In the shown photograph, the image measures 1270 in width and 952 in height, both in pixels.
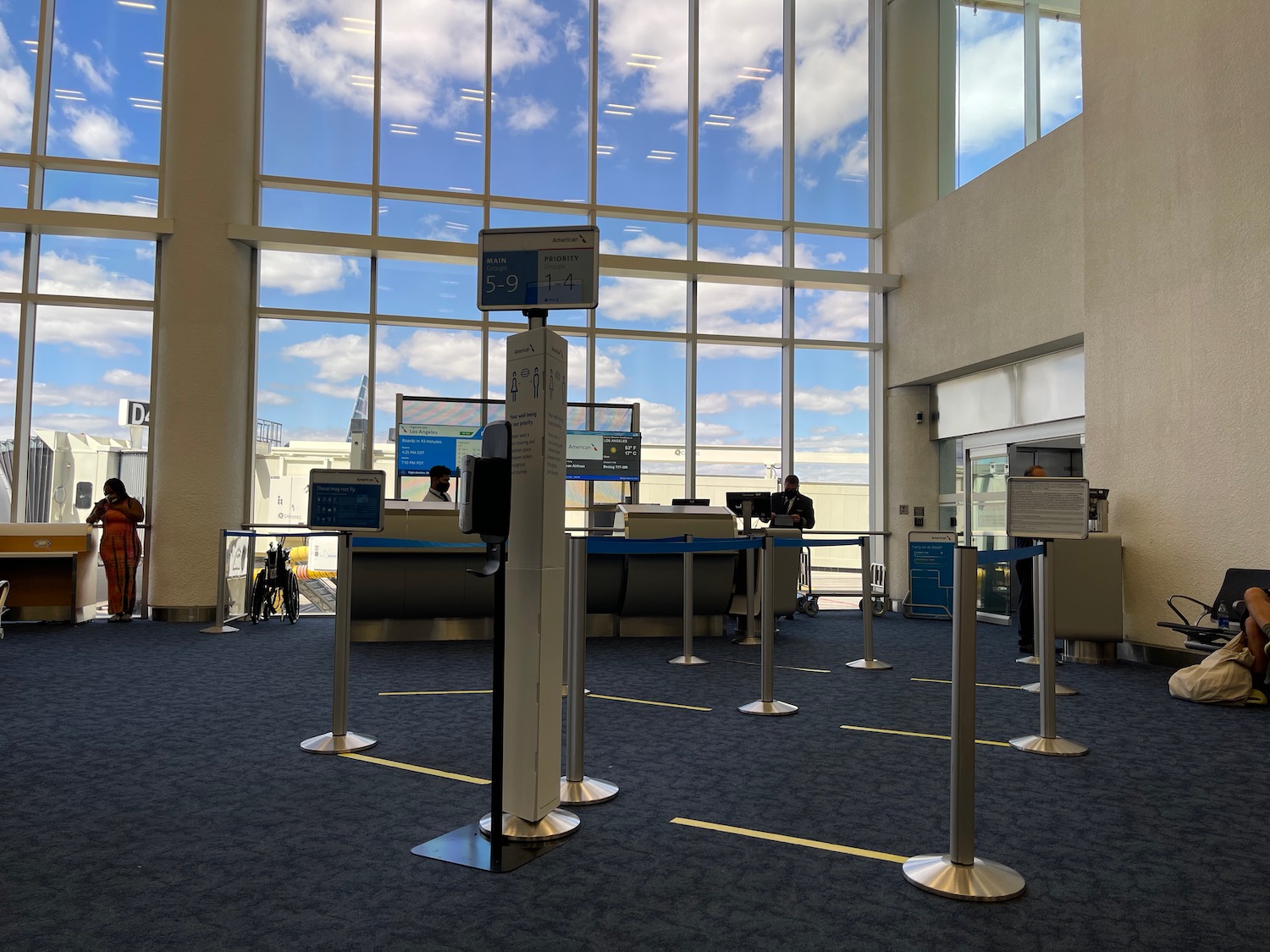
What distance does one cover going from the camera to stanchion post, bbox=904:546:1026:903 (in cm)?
259

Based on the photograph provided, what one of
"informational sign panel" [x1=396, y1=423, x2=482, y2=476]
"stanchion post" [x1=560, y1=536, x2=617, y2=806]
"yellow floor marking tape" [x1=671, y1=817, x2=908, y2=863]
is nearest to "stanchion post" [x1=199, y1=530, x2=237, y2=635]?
"informational sign panel" [x1=396, y1=423, x2=482, y2=476]

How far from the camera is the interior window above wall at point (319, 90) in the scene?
1075 cm

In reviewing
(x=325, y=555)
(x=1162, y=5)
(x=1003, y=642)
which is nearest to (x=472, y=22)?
(x=325, y=555)

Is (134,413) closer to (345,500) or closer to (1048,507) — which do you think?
(345,500)

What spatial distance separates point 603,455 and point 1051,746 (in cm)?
665

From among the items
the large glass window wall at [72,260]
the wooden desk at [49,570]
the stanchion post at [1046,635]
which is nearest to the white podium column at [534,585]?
the stanchion post at [1046,635]

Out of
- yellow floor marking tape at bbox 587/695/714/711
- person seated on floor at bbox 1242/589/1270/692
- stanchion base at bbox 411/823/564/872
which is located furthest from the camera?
person seated on floor at bbox 1242/589/1270/692

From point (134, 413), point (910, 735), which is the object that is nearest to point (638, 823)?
point (910, 735)

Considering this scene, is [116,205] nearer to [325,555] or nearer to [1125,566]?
[325,555]

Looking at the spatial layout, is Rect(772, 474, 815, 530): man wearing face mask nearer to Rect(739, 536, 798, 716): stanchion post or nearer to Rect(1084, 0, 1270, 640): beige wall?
Rect(1084, 0, 1270, 640): beige wall

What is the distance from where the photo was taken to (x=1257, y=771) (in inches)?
152

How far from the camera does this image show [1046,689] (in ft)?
13.8

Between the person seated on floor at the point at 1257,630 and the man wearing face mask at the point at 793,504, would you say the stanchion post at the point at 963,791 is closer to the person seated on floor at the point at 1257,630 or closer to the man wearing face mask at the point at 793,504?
the person seated on floor at the point at 1257,630

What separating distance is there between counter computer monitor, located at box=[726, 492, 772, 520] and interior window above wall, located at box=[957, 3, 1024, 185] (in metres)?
4.74
